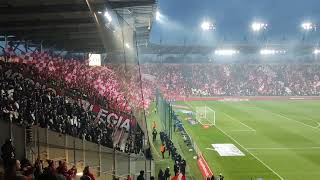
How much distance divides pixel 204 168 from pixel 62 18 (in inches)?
426

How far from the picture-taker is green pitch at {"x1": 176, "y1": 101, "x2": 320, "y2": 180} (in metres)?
24.2

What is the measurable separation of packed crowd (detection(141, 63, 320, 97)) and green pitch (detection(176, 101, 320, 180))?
28985mm

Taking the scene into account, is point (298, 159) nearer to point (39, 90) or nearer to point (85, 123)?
point (85, 123)

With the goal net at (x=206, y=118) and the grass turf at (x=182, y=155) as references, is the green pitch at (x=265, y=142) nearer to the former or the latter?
the goal net at (x=206, y=118)

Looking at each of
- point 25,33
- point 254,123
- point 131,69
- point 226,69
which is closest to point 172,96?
point 226,69

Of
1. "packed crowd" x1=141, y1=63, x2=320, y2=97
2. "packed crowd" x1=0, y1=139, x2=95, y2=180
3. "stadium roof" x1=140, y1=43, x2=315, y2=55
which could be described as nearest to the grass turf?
"packed crowd" x1=0, y1=139, x2=95, y2=180

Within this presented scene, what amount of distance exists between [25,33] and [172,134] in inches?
505

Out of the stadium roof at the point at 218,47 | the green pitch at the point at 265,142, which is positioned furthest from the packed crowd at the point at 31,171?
the stadium roof at the point at 218,47

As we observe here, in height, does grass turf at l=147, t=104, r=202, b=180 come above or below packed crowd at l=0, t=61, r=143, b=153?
below

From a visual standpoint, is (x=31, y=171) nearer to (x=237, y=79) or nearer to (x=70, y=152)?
(x=70, y=152)

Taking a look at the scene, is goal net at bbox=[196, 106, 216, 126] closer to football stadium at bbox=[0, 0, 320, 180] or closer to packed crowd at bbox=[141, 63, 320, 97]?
football stadium at bbox=[0, 0, 320, 180]

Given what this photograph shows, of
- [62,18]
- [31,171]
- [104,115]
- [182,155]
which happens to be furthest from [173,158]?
[31,171]

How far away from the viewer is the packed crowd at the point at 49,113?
16031mm

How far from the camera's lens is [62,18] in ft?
76.0
